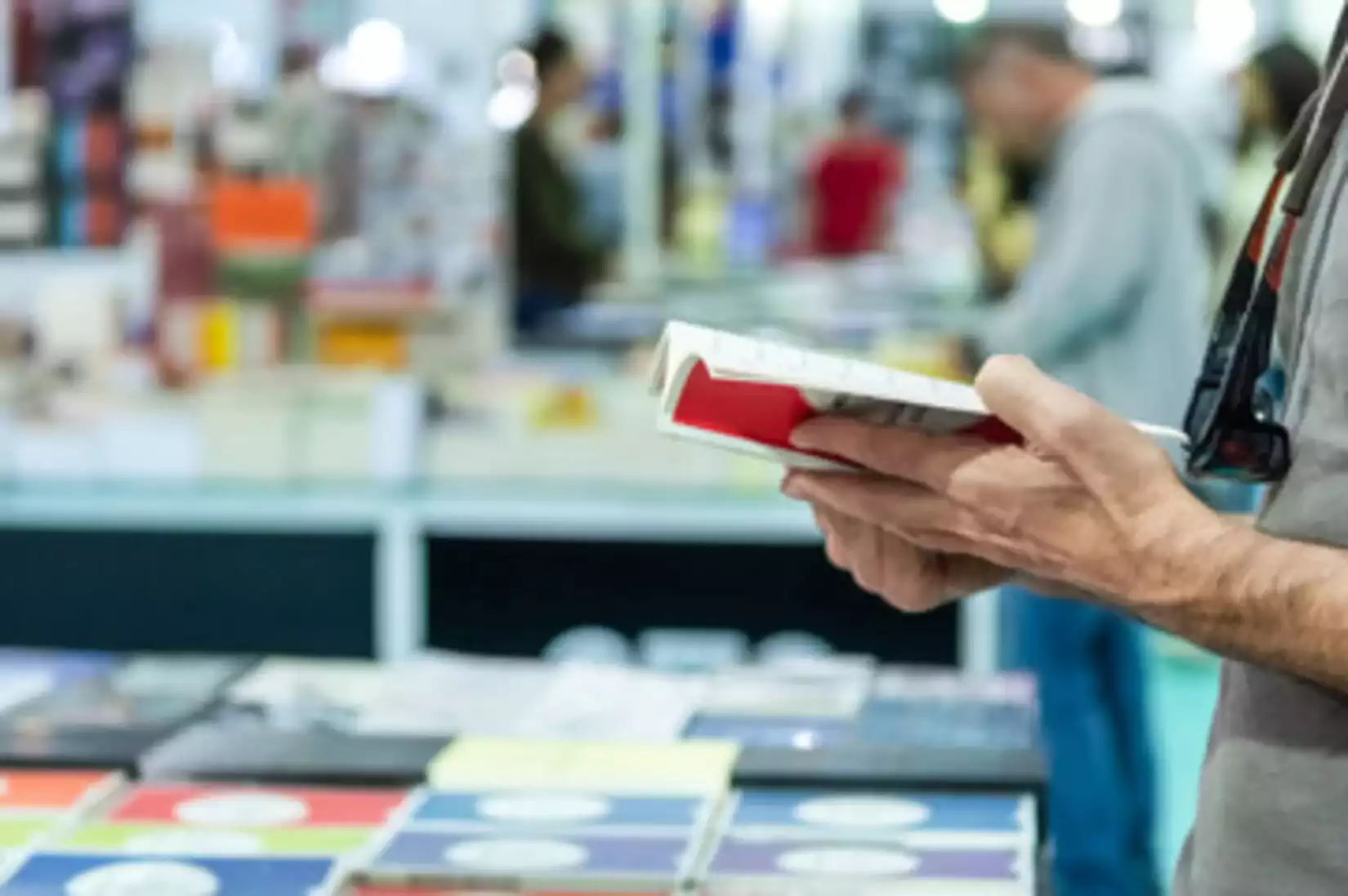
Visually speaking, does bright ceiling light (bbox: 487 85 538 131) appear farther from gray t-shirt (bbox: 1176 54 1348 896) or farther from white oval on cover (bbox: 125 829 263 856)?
gray t-shirt (bbox: 1176 54 1348 896)

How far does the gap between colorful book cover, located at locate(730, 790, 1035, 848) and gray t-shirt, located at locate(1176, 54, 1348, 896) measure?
0.42m

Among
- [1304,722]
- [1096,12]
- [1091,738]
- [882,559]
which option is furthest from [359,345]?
[1096,12]

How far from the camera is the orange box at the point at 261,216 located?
162 inches

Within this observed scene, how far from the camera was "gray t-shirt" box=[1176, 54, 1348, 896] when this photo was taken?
122 cm

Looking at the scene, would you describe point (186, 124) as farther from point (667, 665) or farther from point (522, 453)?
point (667, 665)

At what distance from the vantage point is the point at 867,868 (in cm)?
162

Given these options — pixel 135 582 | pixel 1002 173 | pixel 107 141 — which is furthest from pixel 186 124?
pixel 1002 173

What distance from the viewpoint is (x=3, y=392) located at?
4.05 metres

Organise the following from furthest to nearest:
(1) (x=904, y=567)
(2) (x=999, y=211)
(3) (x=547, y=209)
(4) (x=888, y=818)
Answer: (2) (x=999, y=211)
(3) (x=547, y=209)
(4) (x=888, y=818)
(1) (x=904, y=567)

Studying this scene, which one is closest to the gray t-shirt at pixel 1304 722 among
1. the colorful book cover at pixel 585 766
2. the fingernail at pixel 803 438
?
the fingernail at pixel 803 438

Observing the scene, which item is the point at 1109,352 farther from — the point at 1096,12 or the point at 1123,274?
the point at 1096,12

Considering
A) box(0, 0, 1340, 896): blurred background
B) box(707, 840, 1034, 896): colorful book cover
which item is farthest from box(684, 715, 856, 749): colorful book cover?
box(0, 0, 1340, 896): blurred background

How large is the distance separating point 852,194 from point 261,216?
2684 millimetres

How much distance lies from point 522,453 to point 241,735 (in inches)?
81.1
